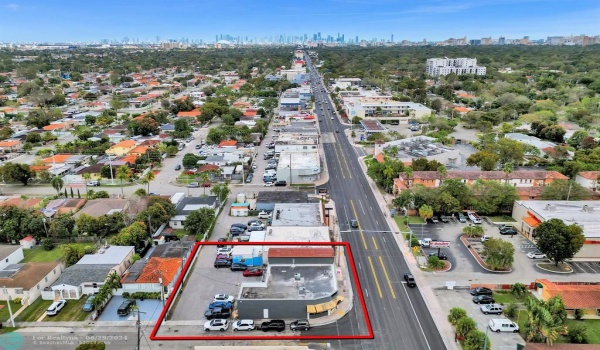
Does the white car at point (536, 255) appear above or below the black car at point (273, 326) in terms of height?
above

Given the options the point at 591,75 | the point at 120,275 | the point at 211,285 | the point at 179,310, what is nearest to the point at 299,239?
the point at 211,285

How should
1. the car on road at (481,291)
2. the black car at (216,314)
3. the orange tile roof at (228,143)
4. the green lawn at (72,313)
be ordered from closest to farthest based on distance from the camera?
the black car at (216,314) → the green lawn at (72,313) → the car on road at (481,291) → the orange tile roof at (228,143)

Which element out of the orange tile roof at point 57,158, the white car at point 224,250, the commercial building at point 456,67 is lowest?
the white car at point 224,250

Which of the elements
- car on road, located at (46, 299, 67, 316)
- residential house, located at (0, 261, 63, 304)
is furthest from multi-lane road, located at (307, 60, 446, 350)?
residential house, located at (0, 261, 63, 304)

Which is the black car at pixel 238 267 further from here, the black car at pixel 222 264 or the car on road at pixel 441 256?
the car on road at pixel 441 256

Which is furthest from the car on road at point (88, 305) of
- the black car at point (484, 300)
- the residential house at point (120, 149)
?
the residential house at point (120, 149)

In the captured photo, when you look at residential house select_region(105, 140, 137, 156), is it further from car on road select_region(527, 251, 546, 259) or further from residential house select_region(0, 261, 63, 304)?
car on road select_region(527, 251, 546, 259)

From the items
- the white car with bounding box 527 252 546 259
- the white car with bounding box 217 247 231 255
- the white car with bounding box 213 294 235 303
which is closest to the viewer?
the white car with bounding box 213 294 235 303

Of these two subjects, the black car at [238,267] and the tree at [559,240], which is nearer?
the tree at [559,240]
